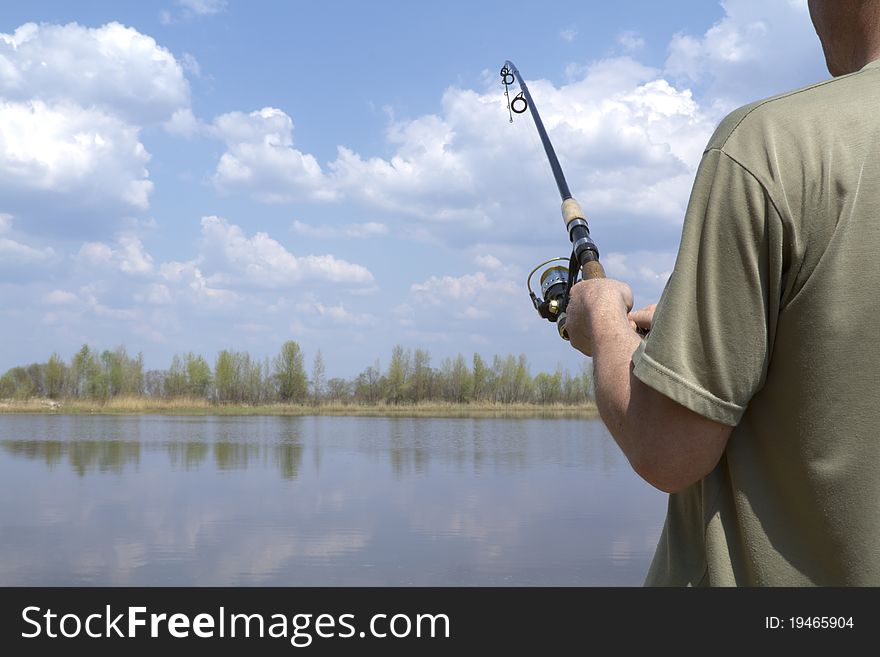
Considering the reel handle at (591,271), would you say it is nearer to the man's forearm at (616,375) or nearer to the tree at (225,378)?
the man's forearm at (616,375)

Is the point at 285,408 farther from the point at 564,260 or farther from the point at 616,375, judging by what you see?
the point at 616,375

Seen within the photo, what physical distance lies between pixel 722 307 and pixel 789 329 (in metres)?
0.07

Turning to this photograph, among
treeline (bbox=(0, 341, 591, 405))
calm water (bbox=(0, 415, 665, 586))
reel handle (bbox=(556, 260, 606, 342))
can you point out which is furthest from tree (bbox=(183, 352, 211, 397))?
reel handle (bbox=(556, 260, 606, 342))

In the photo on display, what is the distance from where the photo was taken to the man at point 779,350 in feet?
2.59

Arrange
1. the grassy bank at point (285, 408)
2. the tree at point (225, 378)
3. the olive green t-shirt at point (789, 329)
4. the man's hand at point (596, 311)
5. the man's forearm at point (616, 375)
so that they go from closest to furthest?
the olive green t-shirt at point (789, 329) → the man's forearm at point (616, 375) → the man's hand at point (596, 311) → the grassy bank at point (285, 408) → the tree at point (225, 378)

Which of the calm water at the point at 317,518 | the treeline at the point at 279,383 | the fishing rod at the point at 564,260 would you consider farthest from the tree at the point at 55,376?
the fishing rod at the point at 564,260

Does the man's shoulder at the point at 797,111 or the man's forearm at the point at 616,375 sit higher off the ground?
the man's shoulder at the point at 797,111

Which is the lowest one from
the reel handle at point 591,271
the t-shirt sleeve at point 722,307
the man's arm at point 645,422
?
the man's arm at point 645,422

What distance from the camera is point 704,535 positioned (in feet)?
2.92

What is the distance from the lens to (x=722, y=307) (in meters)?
0.82

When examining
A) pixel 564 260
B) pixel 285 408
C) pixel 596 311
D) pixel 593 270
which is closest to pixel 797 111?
pixel 596 311

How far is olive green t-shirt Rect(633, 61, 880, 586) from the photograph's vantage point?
788 millimetres

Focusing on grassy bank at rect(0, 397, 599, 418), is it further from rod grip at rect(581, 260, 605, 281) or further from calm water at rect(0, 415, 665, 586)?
rod grip at rect(581, 260, 605, 281)

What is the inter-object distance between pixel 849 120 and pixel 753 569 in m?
0.47
